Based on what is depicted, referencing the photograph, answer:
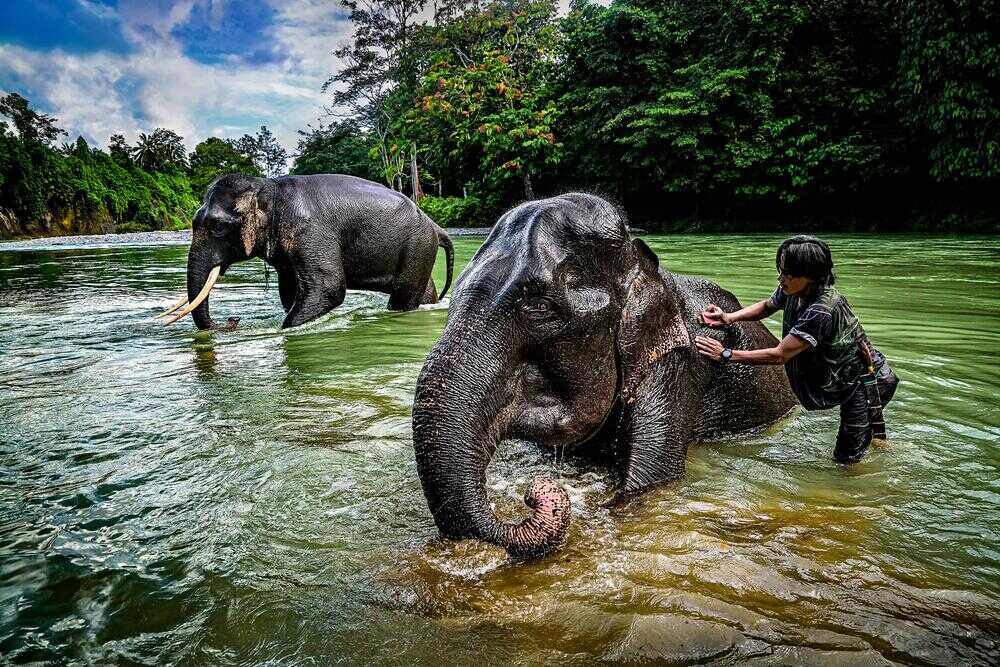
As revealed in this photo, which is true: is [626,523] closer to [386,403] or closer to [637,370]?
[637,370]

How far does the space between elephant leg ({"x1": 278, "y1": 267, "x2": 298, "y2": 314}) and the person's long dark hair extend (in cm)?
571

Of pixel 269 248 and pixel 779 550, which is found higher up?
pixel 269 248

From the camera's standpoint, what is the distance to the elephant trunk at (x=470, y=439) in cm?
202

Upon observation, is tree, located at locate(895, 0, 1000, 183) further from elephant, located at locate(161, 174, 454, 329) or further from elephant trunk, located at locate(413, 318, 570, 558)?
elephant trunk, located at locate(413, 318, 570, 558)

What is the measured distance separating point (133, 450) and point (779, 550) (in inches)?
121

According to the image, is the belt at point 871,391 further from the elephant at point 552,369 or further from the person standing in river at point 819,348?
the elephant at point 552,369

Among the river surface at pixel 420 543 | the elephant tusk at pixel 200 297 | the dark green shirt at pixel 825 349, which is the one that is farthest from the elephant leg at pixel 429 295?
the dark green shirt at pixel 825 349

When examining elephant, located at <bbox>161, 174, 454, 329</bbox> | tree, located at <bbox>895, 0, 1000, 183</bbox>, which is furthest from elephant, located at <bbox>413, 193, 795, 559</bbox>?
tree, located at <bbox>895, 0, 1000, 183</bbox>

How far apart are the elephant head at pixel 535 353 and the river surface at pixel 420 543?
24 centimetres

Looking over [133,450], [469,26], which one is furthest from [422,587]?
[469,26]

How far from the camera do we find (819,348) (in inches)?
123

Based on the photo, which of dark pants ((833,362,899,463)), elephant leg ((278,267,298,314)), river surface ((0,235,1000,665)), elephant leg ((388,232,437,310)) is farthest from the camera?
elephant leg ((388,232,437,310))

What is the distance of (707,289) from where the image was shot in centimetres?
345

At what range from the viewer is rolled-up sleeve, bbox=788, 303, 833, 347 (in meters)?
2.99
